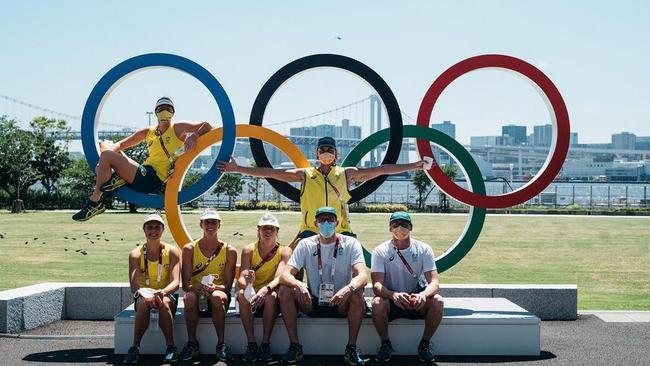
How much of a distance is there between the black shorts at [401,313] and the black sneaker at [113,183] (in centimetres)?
314

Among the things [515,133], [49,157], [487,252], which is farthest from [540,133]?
[487,252]

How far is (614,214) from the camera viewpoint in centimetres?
3544

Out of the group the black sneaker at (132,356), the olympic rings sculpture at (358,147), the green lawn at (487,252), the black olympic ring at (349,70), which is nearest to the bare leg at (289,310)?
the black sneaker at (132,356)

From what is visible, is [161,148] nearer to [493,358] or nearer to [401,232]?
[401,232]

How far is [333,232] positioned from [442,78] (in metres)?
2.58

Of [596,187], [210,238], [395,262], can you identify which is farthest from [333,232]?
[596,187]

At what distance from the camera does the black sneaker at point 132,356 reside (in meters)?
6.22

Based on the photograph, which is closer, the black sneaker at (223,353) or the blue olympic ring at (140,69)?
the black sneaker at (223,353)

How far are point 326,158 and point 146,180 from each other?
197cm

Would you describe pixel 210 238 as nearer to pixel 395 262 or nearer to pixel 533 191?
pixel 395 262

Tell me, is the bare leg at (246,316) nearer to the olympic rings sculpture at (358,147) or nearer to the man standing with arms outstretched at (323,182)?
the man standing with arms outstretched at (323,182)

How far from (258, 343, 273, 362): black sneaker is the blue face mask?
1.02 meters

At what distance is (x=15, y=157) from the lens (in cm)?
3662

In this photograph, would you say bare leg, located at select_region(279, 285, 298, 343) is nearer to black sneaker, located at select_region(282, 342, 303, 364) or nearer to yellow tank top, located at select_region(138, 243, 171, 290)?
black sneaker, located at select_region(282, 342, 303, 364)
